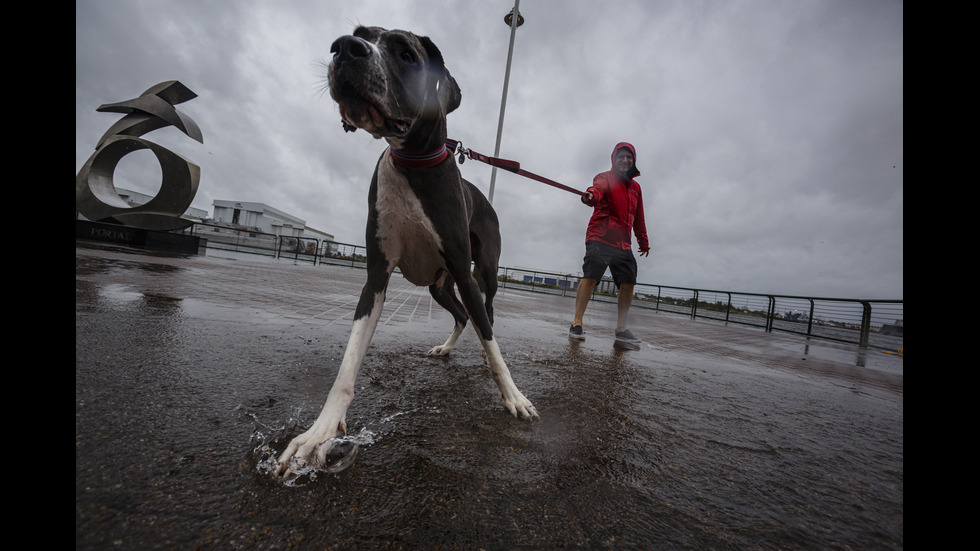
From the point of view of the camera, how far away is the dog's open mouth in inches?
56.7

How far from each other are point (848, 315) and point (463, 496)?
12.9 m

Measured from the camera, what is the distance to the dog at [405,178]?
55.8 inches

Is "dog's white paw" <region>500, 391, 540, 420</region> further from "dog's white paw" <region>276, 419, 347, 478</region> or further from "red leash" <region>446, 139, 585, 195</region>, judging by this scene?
"red leash" <region>446, 139, 585, 195</region>

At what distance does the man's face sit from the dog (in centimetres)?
332

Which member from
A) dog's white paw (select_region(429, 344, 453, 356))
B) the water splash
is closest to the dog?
the water splash

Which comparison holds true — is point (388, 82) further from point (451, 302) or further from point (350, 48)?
point (451, 302)

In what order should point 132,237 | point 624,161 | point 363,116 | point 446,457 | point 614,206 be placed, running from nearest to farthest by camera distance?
point 446,457
point 363,116
point 614,206
point 624,161
point 132,237

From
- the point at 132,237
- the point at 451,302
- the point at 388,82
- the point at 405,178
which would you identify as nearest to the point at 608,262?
the point at 451,302

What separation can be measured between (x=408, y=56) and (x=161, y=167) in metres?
15.6

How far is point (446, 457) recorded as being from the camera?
1158mm

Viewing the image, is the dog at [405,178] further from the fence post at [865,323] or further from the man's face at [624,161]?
the fence post at [865,323]
